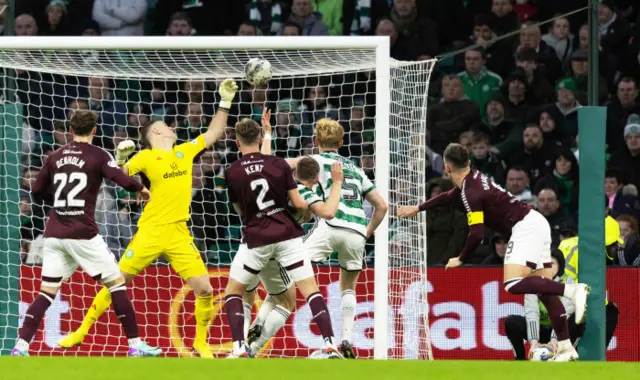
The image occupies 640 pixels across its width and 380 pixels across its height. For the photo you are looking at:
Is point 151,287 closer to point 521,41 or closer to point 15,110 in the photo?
point 15,110

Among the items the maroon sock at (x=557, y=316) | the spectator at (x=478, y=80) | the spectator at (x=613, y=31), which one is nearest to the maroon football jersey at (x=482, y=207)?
the maroon sock at (x=557, y=316)

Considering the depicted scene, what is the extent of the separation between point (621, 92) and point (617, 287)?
3.18m

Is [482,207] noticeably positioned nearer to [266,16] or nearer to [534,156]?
[534,156]

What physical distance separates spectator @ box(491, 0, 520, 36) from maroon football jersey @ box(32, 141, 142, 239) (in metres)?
6.70

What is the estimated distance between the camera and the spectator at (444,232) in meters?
12.8

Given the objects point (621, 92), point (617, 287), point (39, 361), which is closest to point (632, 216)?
point (617, 287)

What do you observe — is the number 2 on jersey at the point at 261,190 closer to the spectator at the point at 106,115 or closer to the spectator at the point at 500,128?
the spectator at the point at 106,115

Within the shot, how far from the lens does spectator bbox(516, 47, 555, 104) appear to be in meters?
14.7

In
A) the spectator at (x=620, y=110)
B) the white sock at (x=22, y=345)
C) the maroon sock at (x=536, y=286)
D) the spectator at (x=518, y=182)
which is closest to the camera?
the white sock at (x=22, y=345)

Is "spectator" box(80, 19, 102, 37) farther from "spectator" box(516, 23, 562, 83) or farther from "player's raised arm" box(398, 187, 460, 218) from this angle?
"player's raised arm" box(398, 187, 460, 218)

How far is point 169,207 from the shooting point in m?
10.2

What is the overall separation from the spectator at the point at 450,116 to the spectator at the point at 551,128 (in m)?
0.66

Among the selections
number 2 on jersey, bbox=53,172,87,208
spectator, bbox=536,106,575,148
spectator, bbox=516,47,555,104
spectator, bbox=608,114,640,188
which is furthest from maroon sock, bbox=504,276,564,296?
spectator, bbox=516,47,555,104

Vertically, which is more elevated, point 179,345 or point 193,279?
point 193,279
